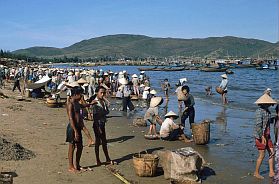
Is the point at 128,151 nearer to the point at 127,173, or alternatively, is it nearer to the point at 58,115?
the point at 127,173

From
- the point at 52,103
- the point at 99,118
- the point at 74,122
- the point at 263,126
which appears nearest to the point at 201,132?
the point at 263,126

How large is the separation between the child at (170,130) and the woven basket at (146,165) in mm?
3475

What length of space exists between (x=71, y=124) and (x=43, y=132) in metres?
5.01

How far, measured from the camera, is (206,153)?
34.1 ft

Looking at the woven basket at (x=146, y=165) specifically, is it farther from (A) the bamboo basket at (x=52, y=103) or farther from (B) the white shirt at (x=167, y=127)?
(A) the bamboo basket at (x=52, y=103)

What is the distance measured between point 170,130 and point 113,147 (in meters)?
1.83

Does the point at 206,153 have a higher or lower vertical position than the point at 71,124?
lower

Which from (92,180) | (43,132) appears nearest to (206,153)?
(92,180)

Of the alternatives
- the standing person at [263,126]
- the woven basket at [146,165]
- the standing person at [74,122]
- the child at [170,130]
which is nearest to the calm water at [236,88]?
the child at [170,130]

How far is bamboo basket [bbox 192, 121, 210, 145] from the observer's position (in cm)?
1112

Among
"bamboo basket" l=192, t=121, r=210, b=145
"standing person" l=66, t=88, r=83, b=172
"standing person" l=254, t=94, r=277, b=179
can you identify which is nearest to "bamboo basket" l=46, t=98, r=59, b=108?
"bamboo basket" l=192, t=121, r=210, b=145

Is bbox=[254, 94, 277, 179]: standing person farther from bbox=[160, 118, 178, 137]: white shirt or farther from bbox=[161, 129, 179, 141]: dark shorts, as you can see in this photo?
bbox=[161, 129, 179, 141]: dark shorts

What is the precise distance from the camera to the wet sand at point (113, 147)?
8078 mm

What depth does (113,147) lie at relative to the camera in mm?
11000
